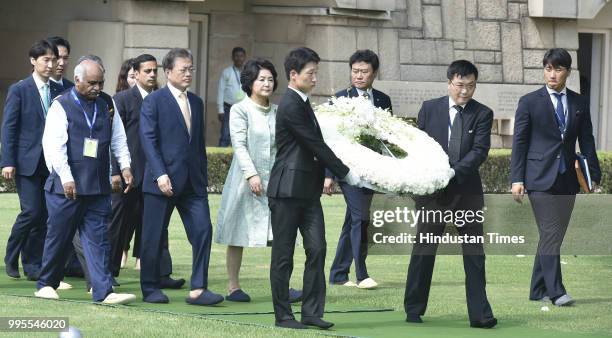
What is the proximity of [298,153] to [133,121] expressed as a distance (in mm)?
2828

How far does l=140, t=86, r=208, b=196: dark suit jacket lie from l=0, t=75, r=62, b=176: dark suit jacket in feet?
3.65

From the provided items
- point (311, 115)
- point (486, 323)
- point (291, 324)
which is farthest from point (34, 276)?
point (486, 323)

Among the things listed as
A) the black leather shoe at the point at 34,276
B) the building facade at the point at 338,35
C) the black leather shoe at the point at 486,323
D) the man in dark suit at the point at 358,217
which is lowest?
the black leather shoe at the point at 486,323

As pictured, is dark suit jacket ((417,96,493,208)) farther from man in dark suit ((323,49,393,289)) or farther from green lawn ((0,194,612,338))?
Answer: man in dark suit ((323,49,393,289))

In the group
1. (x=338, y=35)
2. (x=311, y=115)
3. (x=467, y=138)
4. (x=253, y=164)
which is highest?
(x=338, y=35)

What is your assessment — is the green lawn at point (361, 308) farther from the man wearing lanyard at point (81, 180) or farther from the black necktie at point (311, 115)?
the black necktie at point (311, 115)

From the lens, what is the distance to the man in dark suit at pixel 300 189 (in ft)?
30.2

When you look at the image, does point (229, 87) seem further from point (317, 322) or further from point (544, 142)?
point (317, 322)

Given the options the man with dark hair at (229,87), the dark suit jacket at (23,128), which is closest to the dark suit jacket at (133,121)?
the dark suit jacket at (23,128)

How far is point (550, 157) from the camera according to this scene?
10977 mm

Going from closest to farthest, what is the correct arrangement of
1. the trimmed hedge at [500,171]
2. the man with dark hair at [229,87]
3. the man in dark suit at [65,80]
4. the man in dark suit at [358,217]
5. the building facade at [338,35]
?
the man in dark suit at [65,80], the man in dark suit at [358,217], the building facade at [338,35], the trimmed hedge at [500,171], the man with dark hair at [229,87]

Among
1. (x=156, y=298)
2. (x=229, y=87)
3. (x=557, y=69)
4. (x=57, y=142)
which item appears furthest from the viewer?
(x=229, y=87)

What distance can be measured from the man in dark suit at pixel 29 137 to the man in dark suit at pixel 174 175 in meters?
1.08

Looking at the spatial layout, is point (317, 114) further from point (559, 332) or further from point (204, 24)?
point (204, 24)
